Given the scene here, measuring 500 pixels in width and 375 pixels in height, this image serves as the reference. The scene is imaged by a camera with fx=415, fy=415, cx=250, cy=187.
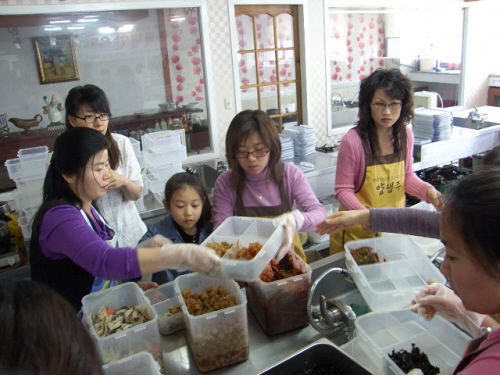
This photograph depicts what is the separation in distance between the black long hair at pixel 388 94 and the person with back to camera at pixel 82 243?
4.32 feet

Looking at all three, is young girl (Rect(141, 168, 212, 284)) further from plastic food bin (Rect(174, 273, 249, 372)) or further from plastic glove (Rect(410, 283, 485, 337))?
plastic glove (Rect(410, 283, 485, 337))

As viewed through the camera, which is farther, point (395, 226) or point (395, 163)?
point (395, 163)

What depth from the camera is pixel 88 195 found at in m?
1.58

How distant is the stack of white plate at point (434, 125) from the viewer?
390cm

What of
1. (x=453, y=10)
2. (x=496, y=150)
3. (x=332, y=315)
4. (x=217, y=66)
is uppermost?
(x=453, y=10)

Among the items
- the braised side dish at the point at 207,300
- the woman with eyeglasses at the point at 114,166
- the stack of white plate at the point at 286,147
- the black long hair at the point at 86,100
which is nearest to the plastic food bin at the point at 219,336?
the braised side dish at the point at 207,300

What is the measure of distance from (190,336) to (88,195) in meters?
0.66

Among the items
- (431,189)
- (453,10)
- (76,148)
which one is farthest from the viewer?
(453,10)

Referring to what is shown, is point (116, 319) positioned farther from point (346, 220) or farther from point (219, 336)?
point (346, 220)

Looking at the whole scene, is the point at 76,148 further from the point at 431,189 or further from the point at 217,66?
the point at 217,66

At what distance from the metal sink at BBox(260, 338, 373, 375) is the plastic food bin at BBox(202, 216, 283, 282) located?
0.29 meters

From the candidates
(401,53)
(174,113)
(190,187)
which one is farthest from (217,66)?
(401,53)

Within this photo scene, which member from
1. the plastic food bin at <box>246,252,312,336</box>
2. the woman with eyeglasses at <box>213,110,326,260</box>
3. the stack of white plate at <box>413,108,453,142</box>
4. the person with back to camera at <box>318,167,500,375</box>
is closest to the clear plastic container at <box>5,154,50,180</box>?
the woman with eyeglasses at <box>213,110,326,260</box>

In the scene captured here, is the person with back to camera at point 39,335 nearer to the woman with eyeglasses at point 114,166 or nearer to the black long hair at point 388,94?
the woman with eyeglasses at point 114,166
